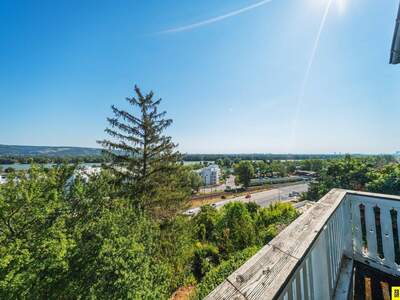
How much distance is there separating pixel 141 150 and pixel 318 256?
8037 mm

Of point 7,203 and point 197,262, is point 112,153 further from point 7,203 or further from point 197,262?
point 197,262

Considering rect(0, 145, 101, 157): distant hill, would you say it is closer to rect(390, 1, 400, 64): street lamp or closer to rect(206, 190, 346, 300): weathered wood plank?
rect(206, 190, 346, 300): weathered wood plank

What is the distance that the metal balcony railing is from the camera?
0.65 m

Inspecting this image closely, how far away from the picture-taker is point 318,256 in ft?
3.44

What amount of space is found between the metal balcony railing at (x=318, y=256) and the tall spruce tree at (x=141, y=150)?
7.03 m

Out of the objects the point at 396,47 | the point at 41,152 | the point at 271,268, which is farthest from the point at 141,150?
the point at 41,152

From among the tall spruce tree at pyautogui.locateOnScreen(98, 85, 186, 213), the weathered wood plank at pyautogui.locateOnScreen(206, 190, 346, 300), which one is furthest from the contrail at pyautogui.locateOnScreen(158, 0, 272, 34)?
the weathered wood plank at pyautogui.locateOnScreen(206, 190, 346, 300)

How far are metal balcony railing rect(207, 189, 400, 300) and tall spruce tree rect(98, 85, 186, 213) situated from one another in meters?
7.03

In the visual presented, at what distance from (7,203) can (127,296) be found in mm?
3751

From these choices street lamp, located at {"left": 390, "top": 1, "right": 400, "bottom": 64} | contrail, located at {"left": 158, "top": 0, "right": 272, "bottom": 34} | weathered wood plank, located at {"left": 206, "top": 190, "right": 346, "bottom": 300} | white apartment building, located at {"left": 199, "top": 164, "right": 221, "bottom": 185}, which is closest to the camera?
weathered wood plank, located at {"left": 206, "top": 190, "right": 346, "bottom": 300}

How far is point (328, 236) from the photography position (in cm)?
135

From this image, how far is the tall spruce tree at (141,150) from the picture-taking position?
802 cm

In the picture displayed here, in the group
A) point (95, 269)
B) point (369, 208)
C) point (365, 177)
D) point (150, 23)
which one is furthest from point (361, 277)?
point (365, 177)

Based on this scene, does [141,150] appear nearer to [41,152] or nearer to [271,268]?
[271,268]
